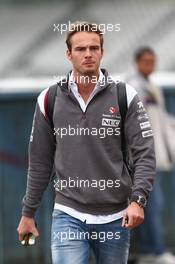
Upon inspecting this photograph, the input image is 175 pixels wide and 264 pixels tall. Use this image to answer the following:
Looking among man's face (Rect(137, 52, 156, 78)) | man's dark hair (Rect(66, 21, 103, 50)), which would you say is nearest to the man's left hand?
man's dark hair (Rect(66, 21, 103, 50))

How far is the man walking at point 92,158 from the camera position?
4.88 meters

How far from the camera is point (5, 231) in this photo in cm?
855

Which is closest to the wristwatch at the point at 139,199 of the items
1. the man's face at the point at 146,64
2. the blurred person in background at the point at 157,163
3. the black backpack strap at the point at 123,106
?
the black backpack strap at the point at 123,106

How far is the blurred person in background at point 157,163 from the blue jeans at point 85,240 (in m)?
3.32

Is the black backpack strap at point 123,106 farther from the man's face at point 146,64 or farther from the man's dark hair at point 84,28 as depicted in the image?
the man's face at point 146,64

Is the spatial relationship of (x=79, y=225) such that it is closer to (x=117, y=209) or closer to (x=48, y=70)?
(x=117, y=209)

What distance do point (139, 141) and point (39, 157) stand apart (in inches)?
21.7

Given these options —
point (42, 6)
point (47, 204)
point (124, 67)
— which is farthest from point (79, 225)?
point (42, 6)

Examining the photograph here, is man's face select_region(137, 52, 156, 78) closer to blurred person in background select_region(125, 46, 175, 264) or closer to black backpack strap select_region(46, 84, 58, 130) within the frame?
blurred person in background select_region(125, 46, 175, 264)

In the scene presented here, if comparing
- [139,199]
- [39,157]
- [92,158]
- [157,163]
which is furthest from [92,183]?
[157,163]

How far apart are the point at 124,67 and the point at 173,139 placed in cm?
913

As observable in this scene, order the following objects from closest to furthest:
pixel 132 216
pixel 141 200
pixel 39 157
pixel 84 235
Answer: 1. pixel 132 216
2. pixel 141 200
3. pixel 84 235
4. pixel 39 157

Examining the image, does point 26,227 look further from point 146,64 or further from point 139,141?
point 146,64

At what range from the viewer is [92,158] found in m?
4.89
